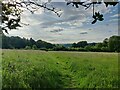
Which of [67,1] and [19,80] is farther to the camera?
[19,80]

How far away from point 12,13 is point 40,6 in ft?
1.25

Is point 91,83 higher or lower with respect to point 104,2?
lower

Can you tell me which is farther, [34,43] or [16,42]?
[34,43]

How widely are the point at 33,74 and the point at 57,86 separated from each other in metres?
0.77

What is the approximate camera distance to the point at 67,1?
197 centimetres

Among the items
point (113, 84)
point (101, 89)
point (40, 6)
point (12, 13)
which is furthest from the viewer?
point (113, 84)

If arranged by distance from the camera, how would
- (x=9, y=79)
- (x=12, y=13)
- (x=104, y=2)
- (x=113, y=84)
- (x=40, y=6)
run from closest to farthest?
(x=104, y=2) < (x=40, y=6) < (x=12, y=13) < (x=9, y=79) < (x=113, y=84)

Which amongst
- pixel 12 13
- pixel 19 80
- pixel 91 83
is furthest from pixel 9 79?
pixel 12 13

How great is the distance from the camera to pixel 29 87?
8.05 m

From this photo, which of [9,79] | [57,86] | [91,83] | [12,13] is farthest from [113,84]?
[12,13]

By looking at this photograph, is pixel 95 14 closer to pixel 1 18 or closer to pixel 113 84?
pixel 1 18

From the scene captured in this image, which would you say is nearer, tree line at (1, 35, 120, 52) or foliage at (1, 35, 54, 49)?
foliage at (1, 35, 54, 49)

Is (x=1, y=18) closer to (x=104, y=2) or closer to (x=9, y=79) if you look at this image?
(x=104, y=2)

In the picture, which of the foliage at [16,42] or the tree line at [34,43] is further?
the tree line at [34,43]
